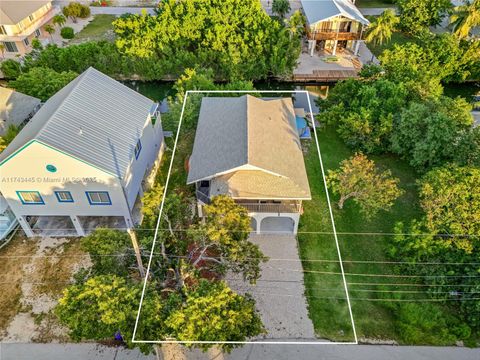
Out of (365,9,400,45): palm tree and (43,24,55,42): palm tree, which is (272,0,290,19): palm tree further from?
(43,24,55,42): palm tree

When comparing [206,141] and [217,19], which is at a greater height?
[217,19]

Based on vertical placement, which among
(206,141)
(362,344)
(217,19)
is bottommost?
(362,344)

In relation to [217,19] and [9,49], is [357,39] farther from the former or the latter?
[9,49]

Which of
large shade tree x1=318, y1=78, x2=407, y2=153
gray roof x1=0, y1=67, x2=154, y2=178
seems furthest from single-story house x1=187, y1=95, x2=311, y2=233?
large shade tree x1=318, y1=78, x2=407, y2=153

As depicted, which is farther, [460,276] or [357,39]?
[357,39]

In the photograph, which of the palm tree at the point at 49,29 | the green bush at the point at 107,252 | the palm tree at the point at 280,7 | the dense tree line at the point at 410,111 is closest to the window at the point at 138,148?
the green bush at the point at 107,252

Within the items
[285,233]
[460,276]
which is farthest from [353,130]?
[460,276]

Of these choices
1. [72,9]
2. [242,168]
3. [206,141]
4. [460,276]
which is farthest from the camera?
[72,9]
